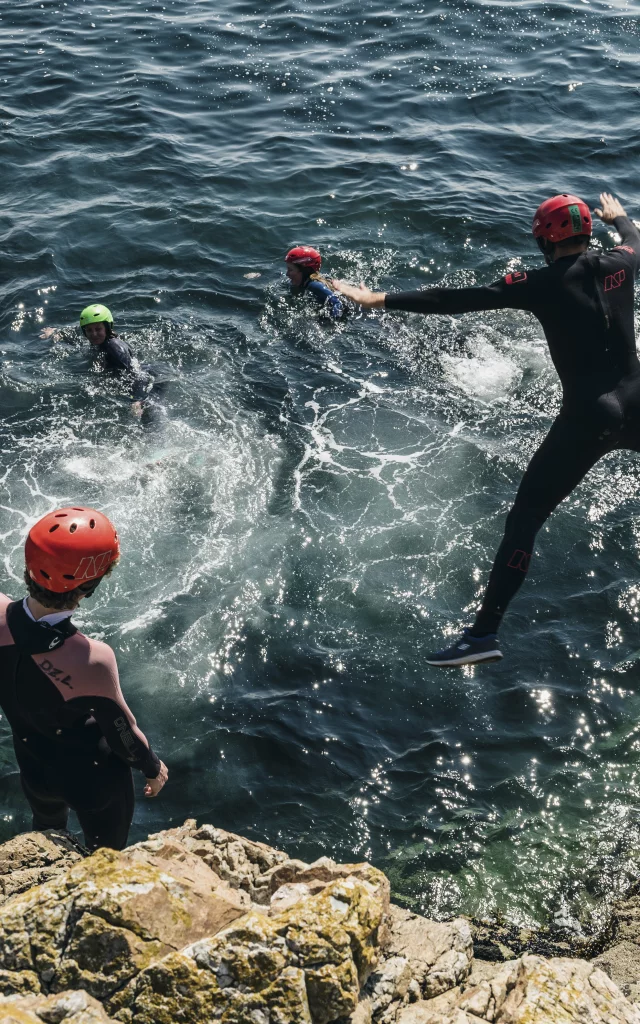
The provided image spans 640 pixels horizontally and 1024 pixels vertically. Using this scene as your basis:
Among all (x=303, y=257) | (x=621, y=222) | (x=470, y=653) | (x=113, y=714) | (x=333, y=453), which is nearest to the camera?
(x=113, y=714)

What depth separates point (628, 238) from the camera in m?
6.87

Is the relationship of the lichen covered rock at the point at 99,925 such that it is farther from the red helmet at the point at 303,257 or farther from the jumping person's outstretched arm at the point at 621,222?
the red helmet at the point at 303,257

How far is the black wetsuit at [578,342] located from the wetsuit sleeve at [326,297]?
19.9ft

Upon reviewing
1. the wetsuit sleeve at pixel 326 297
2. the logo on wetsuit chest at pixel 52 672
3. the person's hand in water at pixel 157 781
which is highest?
the logo on wetsuit chest at pixel 52 672

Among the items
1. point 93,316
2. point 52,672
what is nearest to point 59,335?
point 93,316

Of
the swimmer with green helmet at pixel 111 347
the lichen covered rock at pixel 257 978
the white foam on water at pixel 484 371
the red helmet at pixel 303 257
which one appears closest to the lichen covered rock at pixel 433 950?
the lichen covered rock at pixel 257 978

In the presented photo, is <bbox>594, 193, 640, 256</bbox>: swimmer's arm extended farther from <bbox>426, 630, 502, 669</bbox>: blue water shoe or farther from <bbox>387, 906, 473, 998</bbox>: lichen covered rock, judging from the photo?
<bbox>387, 906, 473, 998</bbox>: lichen covered rock

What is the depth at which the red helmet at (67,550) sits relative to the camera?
13.8ft

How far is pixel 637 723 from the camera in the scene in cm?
696

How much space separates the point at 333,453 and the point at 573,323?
415 cm

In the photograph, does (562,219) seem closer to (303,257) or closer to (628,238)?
(628,238)

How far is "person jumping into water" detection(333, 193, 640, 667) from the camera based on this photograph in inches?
246

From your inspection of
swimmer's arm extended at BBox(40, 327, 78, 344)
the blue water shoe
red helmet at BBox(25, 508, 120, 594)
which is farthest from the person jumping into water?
swimmer's arm extended at BBox(40, 327, 78, 344)

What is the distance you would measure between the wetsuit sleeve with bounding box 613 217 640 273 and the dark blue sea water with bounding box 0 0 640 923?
3.01 m
